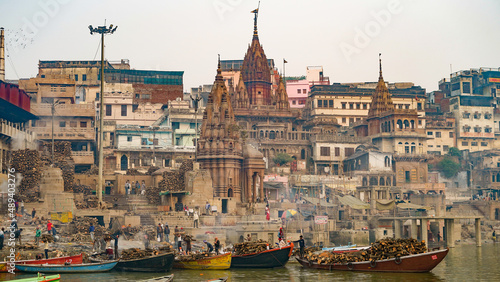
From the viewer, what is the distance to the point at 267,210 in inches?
2387

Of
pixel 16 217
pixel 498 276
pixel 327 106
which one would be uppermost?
pixel 327 106

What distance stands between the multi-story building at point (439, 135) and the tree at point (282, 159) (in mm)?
24970

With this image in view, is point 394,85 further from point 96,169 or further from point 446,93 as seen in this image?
point 96,169

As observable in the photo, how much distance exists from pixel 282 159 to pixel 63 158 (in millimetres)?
29110

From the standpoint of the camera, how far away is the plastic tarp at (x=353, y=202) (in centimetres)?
6650

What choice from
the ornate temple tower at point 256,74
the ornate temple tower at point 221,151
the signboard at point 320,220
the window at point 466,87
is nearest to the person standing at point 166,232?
the ornate temple tower at point 221,151

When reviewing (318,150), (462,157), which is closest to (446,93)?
(462,157)

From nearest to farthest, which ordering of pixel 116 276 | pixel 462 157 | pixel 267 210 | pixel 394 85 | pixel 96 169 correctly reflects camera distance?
1. pixel 116 276
2. pixel 267 210
3. pixel 96 169
4. pixel 462 157
5. pixel 394 85

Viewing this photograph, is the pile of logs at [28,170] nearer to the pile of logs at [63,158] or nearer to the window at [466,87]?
the pile of logs at [63,158]

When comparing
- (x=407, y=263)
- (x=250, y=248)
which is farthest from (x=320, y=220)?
(x=407, y=263)

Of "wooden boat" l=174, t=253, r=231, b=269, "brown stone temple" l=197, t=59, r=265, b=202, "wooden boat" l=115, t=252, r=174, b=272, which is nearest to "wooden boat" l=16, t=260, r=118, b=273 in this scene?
"wooden boat" l=115, t=252, r=174, b=272

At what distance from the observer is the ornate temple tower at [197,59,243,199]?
62.0 meters

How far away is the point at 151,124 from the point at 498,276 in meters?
53.6

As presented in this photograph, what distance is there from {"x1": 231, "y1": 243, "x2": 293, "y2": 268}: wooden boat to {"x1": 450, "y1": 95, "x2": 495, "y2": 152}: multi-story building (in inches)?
2692
